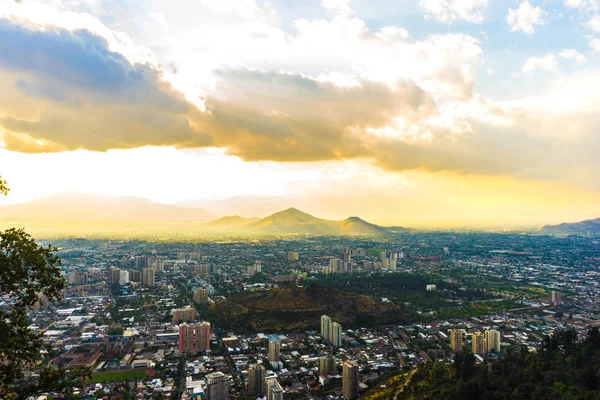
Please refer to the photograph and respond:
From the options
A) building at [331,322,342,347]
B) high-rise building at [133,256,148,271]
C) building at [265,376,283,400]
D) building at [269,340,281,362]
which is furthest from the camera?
high-rise building at [133,256,148,271]

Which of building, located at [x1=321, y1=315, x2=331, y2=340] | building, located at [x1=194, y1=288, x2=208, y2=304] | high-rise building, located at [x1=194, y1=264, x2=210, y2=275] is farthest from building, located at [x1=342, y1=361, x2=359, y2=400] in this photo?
high-rise building, located at [x1=194, y1=264, x2=210, y2=275]

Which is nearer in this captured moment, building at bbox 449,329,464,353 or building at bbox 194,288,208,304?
building at bbox 449,329,464,353

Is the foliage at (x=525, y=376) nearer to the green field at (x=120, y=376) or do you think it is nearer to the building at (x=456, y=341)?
the building at (x=456, y=341)

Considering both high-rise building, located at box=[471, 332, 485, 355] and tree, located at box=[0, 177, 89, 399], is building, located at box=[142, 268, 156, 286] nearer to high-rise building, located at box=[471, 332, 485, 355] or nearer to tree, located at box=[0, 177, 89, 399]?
high-rise building, located at box=[471, 332, 485, 355]

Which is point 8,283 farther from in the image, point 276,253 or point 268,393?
point 276,253

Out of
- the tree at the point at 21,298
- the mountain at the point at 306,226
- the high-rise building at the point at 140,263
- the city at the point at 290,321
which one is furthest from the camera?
the mountain at the point at 306,226

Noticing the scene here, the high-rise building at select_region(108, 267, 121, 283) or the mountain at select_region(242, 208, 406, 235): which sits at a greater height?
the mountain at select_region(242, 208, 406, 235)

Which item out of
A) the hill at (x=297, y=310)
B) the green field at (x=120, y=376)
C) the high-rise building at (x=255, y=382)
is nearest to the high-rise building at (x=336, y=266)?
the hill at (x=297, y=310)
